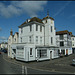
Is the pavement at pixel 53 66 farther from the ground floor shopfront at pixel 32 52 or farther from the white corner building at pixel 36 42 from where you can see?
the white corner building at pixel 36 42

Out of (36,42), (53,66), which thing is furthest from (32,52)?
(53,66)

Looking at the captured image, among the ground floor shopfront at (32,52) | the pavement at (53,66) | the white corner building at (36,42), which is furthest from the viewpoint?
the white corner building at (36,42)

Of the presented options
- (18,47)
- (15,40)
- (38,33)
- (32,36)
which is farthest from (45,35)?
(15,40)

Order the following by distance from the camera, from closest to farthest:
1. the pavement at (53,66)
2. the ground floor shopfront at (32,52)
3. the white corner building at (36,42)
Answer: the pavement at (53,66)
the ground floor shopfront at (32,52)
the white corner building at (36,42)

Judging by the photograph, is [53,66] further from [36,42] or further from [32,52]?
[36,42]

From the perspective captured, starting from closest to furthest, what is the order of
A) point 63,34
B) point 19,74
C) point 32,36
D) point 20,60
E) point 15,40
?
point 19,74 → point 20,60 → point 32,36 → point 15,40 → point 63,34

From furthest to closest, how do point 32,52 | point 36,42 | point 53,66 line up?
point 36,42 < point 32,52 < point 53,66

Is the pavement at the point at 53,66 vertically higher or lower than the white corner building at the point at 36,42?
lower

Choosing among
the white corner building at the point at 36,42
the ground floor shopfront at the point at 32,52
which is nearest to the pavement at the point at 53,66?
the ground floor shopfront at the point at 32,52

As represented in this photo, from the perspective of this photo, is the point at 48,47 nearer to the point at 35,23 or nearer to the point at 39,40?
the point at 39,40

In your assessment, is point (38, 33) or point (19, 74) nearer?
point (19, 74)

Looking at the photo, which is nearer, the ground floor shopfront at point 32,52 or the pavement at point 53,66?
the pavement at point 53,66

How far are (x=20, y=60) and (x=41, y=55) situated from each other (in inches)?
216

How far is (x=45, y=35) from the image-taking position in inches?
1016
